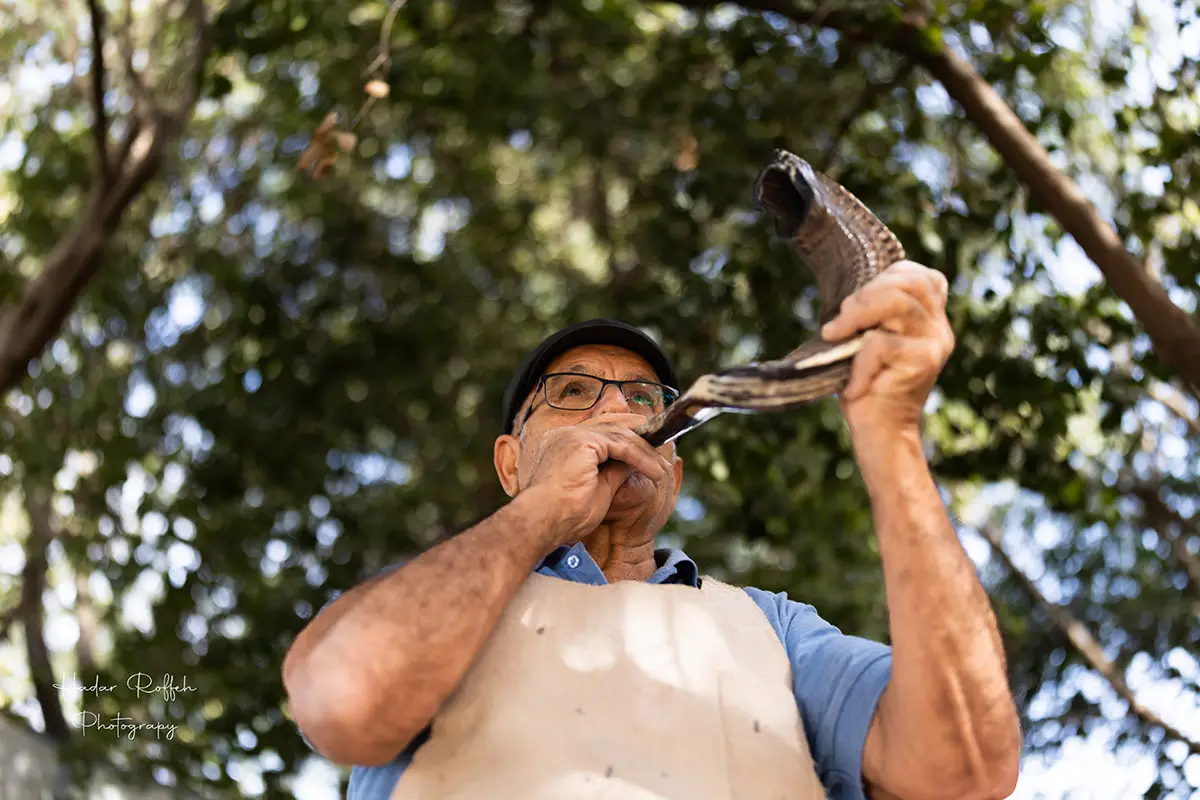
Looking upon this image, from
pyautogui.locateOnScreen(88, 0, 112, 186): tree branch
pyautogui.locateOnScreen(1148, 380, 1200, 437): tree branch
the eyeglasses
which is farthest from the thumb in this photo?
pyautogui.locateOnScreen(1148, 380, 1200, 437): tree branch

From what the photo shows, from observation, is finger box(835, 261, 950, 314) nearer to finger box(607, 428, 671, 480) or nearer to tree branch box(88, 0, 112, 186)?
finger box(607, 428, 671, 480)

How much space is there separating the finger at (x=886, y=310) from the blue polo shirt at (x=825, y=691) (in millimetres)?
536

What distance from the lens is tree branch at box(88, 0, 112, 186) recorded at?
18.5ft

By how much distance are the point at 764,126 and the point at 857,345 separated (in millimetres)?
3885

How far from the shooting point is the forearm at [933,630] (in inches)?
77.2

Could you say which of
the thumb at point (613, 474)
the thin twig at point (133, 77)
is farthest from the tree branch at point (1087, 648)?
the thin twig at point (133, 77)

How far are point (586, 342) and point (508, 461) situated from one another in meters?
0.32

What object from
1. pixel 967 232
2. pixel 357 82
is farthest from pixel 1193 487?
pixel 357 82

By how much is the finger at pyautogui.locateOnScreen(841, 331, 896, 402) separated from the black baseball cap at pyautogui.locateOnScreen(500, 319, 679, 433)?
34.4 inches

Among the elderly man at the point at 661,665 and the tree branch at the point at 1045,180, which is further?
the tree branch at the point at 1045,180

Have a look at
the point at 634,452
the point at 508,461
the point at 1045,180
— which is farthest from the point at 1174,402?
the point at 634,452

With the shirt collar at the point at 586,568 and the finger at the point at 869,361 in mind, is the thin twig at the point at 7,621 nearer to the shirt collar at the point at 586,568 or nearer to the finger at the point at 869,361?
the shirt collar at the point at 586,568

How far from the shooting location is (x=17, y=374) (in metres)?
5.79

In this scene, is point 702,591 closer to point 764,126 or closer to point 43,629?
point 764,126
